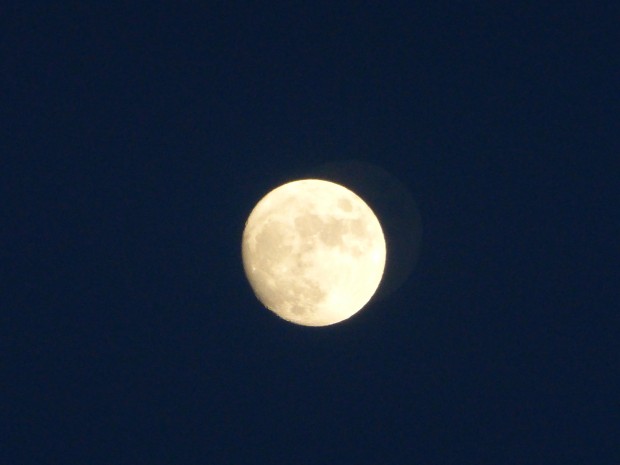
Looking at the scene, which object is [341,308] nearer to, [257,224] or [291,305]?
[291,305]

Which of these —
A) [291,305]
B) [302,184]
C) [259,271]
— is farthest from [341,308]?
[302,184]

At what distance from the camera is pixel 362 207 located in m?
9.56

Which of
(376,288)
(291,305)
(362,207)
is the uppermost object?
(362,207)

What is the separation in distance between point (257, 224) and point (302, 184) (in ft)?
3.47

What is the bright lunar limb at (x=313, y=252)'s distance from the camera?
884 centimetres

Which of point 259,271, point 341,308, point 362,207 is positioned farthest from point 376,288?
point 259,271

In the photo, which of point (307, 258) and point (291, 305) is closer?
point (307, 258)

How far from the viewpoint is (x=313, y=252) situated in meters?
8.74

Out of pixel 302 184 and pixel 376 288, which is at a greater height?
pixel 302 184

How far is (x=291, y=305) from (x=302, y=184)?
2076 millimetres

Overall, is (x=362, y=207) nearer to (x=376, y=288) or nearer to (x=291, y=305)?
(x=376, y=288)

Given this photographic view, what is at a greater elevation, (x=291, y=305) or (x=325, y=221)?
(x=325, y=221)

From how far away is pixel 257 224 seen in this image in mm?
9320

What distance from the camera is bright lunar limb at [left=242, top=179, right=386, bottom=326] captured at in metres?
8.84
